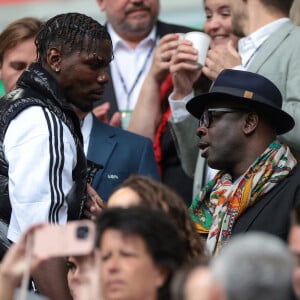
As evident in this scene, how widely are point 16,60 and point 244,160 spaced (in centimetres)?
195

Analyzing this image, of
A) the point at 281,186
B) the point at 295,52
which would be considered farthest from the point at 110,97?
the point at 281,186

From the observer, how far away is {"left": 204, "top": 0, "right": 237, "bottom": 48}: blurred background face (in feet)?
26.9

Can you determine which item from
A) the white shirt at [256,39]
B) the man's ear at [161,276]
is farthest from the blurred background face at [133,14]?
the man's ear at [161,276]

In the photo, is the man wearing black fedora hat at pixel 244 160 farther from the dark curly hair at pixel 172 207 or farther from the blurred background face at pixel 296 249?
the blurred background face at pixel 296 249

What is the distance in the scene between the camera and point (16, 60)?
782cm

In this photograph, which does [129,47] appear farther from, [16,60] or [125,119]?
[16,60]

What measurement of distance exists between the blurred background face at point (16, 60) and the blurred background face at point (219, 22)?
1.21 metres

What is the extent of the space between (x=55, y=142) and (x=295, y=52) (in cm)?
178

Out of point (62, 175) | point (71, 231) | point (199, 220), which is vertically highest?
point (71, 231)

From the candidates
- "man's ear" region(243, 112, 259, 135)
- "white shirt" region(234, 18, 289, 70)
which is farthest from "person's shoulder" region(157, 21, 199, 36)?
"man's ear" region(243, 112, 259, 135)

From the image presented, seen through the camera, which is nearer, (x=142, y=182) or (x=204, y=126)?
(x=142, y=182)

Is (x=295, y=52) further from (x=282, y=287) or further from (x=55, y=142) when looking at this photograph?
(x=282, y=287)

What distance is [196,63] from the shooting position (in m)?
7.53

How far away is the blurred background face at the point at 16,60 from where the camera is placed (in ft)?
25.4
